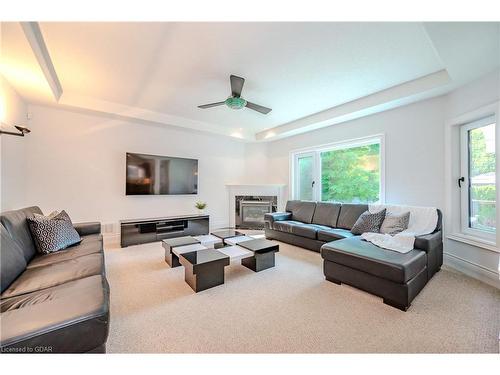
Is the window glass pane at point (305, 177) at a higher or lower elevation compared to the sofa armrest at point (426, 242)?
higher

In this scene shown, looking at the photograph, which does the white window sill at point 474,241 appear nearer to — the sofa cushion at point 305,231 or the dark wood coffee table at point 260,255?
the sofa cushion at point 305,231

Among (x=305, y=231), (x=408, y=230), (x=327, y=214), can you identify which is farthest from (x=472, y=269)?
(x=305, y=231)

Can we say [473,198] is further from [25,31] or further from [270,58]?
[25,31]

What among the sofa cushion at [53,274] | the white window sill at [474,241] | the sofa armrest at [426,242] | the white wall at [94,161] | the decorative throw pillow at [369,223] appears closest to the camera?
the sofa cushion at [53,274]

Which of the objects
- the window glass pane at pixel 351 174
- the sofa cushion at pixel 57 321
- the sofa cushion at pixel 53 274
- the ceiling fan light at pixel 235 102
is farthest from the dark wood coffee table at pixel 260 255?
the window glass pane at pixel 351 174

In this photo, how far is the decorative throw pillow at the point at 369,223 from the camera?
3014 mm

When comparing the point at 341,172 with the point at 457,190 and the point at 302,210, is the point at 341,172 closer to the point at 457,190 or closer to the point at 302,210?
the point at 302,210

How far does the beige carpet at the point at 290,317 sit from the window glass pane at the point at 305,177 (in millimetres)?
2755

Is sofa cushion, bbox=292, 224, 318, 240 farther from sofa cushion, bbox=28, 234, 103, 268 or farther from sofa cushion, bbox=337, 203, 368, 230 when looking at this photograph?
sofa cushion, bbox=28, 234, 103, 268

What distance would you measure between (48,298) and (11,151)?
2787mm

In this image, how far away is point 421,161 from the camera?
3180 millimetres

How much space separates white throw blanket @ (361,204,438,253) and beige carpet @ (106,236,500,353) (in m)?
0.50

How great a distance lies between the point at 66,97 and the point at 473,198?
6.08 meters

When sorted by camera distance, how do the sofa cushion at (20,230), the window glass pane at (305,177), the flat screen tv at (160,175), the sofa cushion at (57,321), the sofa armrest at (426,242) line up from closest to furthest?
the sofa cushion at (57,321) < the sofa cushion at (20,230) < the sofa armrest at (426,242) < the flat screen tv at (160,175) < the window glass pane at (305,177)
